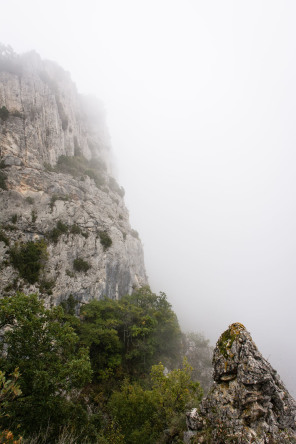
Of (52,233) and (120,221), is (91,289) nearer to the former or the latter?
(52,233)

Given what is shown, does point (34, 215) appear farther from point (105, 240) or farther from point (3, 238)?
point (105, 240)

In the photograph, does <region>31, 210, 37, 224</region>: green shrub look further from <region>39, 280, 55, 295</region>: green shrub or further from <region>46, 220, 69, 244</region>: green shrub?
<region>39, 280, 55, 295</region>: green shrub

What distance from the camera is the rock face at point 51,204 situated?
25438 millimetres

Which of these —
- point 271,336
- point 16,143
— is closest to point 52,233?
point 16,143

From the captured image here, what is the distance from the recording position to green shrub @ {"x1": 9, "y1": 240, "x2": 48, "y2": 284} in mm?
23578

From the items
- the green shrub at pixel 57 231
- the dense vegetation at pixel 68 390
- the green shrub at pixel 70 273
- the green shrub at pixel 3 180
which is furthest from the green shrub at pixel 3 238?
the dense vegetation at pixel 68 390

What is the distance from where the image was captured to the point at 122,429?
41.4ft

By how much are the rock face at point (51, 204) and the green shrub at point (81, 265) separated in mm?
142

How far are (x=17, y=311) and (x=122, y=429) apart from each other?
1005 cm

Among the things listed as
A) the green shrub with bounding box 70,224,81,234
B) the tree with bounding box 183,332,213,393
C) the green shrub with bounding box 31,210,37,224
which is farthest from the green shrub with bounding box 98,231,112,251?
the tree with bounding box 183,332,213,393

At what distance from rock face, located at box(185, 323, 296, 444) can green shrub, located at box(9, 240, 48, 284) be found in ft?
71.4

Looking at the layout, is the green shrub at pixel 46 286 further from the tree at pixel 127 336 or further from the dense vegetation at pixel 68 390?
the dense vegetation at pixel 68 390

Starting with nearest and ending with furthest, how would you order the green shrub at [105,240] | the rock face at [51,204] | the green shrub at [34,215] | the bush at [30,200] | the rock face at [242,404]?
1. the rock face at [242,404]
2. the rock face at [51,204]
3. the green shrub at [34,215]
4. the bush at [30,200]
5. the green shrub at [105,240]

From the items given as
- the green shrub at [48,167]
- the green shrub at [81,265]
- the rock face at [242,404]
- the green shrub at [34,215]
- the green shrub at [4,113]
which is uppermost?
the green shrub at [4,113]
